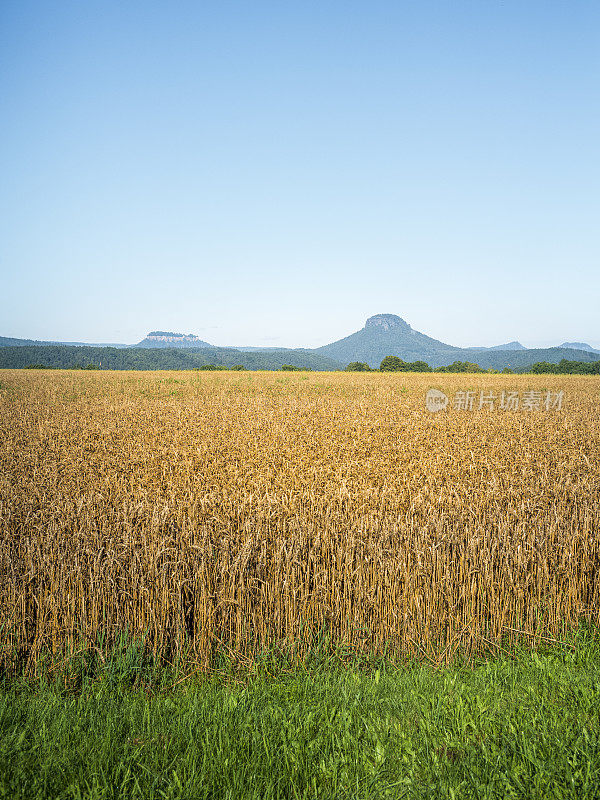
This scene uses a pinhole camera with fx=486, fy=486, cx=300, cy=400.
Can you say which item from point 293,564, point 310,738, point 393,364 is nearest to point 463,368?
point 393,364

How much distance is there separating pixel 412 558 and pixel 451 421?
13.8 metres

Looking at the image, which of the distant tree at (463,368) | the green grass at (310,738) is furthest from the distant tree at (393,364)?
the green grass at (310,738)

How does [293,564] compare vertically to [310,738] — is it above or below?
above

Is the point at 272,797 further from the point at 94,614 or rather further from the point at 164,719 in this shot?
the point at 94,614

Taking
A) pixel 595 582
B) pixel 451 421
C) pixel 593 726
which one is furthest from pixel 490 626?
pixel 451 421

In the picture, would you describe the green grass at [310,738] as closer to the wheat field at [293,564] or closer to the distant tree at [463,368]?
the wheat field at [293,564]

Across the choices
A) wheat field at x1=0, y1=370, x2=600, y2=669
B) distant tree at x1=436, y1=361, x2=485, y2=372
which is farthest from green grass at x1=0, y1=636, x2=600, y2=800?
distant tree at x1=436, y1=361, x2=485, y2=372

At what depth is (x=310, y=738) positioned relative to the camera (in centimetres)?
311

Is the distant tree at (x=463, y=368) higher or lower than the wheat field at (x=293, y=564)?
higher

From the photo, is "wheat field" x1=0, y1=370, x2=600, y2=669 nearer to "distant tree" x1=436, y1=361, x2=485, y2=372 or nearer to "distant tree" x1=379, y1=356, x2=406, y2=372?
"distant tree" x1=436, y1=361, x2=485, y2=372

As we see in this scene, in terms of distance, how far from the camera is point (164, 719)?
3.25 metres

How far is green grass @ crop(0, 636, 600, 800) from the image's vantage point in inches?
105

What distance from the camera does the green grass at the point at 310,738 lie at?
268cm

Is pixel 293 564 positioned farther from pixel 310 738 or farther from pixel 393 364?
pixel 393 364
